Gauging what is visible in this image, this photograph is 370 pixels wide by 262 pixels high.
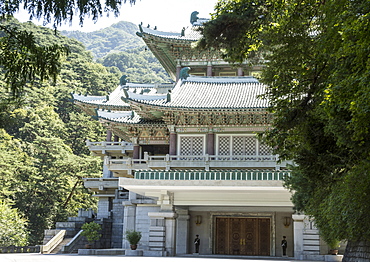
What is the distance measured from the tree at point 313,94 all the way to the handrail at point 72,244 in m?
17.3

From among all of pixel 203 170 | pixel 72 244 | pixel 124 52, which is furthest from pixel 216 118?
pixel 124 52

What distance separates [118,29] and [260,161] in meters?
166

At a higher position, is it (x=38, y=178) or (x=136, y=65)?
(x=136, y=65)

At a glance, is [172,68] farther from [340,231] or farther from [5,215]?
[340,231]

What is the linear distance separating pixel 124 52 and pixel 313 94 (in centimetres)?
10555

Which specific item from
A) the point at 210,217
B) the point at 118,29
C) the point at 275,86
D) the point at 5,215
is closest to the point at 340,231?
the point at 275,86

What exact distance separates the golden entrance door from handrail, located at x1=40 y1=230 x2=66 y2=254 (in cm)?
927

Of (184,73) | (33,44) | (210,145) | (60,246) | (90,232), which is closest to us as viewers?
(33,44)

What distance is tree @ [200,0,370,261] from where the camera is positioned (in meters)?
10.0

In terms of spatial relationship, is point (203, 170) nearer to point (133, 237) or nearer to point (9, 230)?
point (133, 237)

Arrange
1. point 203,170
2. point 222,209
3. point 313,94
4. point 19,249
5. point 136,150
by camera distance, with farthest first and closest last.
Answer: point 136,150, point 19,249, point 222,209, point 203,170, point 313,94

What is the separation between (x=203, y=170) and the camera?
22.7m

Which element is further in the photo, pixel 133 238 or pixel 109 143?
pixel 109 143

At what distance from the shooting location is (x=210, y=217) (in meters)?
24.9
